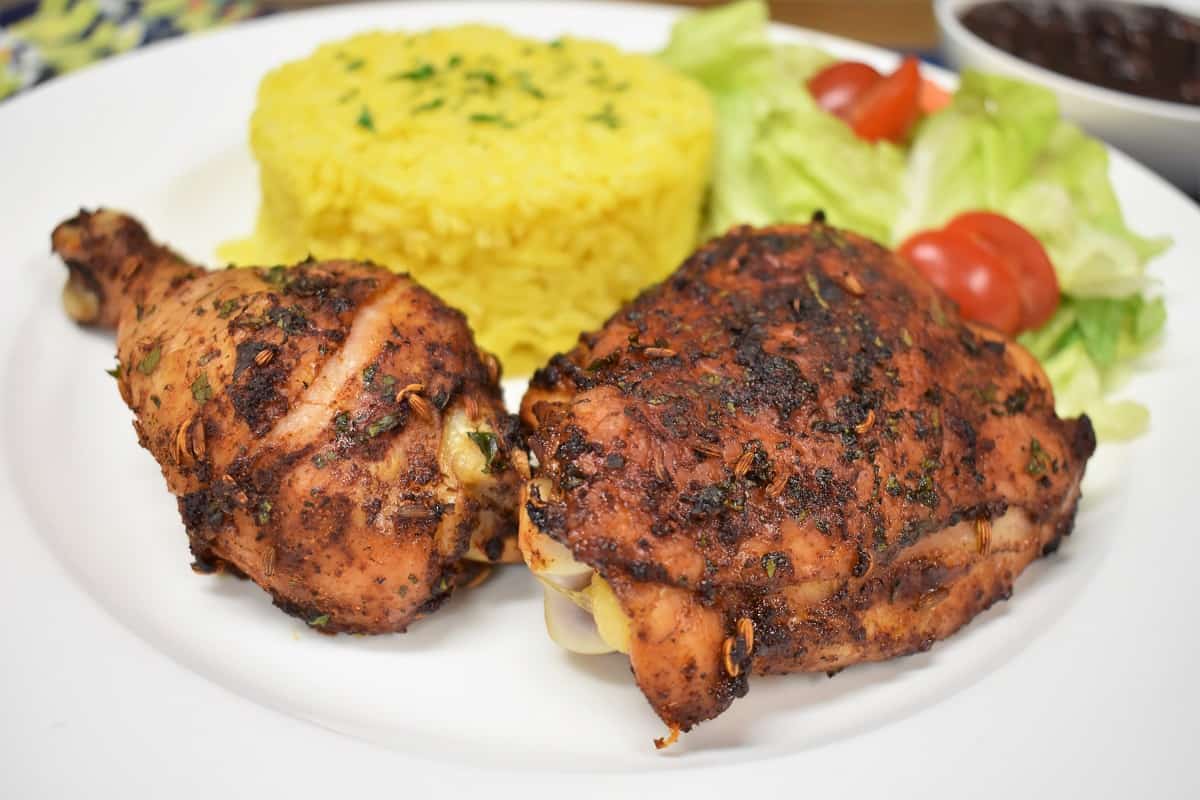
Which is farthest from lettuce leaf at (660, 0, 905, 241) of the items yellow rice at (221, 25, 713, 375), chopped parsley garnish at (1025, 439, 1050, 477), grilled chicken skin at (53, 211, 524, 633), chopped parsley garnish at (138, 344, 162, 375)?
chopped parsley garnish at (138, 344, 162, 375)

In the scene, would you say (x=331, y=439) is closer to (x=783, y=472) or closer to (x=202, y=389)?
(x=202, y=389)

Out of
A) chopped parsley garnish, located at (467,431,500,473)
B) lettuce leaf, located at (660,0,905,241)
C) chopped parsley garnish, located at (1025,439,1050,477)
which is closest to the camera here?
chopped parsley garnish, located at (467,431,500,473)

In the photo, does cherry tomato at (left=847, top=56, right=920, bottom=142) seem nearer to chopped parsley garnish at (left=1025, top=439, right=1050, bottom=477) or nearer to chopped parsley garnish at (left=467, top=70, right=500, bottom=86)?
chopped parsley garnish at (left=467, top=70, right=500, bottom=86)

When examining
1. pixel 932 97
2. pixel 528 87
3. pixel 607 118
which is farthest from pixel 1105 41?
pixel 528 87

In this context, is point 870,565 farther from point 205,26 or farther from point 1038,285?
point 205,26

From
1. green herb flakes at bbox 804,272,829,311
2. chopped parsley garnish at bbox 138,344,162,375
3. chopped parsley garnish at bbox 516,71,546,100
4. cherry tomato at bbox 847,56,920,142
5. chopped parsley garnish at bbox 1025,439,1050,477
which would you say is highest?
chopped parsley garnish at bbox 138,344,162,375

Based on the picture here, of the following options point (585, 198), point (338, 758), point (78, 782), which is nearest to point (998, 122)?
point (585, 198)
